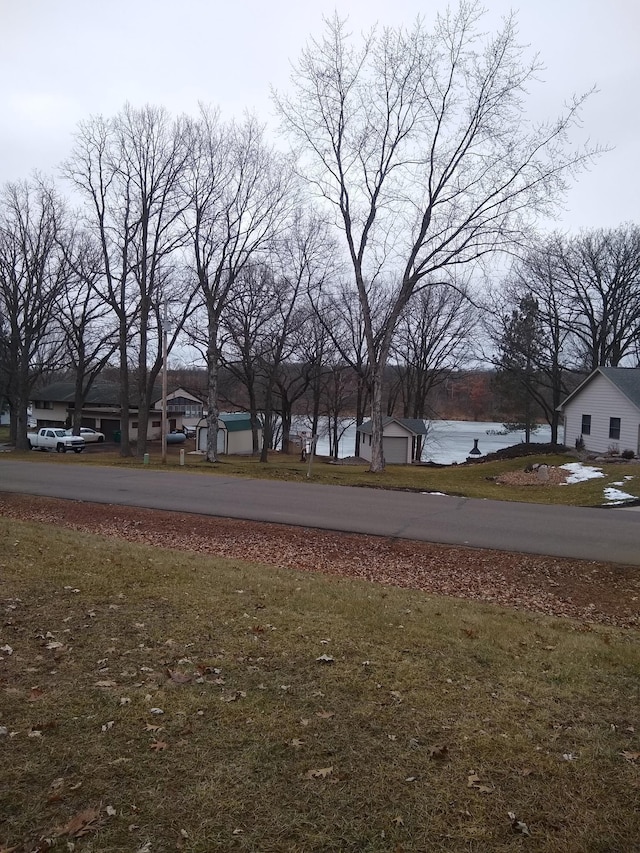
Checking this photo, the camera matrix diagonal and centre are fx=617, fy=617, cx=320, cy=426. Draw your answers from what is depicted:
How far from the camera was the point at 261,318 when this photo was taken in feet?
128

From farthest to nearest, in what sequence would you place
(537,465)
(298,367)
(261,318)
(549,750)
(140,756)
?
1. (298,367)
2. (261,318)
3. (537,465)
4. (549,750)
5. (140,756)

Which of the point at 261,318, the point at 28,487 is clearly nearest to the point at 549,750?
the point at 28,487

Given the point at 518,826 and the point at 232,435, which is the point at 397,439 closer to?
the point at 232,435

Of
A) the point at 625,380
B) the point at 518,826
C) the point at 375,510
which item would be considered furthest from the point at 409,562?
the point at 625,380

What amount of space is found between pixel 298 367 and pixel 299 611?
42.1 metres

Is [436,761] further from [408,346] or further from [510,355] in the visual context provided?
[408,346]

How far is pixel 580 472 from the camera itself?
23.8m

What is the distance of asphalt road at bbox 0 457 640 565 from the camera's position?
11.3 meters

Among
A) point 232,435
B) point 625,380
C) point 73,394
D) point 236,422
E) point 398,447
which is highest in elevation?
point 625,380

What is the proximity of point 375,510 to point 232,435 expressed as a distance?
120ft

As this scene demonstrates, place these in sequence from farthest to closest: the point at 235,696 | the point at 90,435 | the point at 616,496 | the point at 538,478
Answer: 1. the point at 90,435
2. the point at 538,478
3. the point at 616,496
4. the point at 235,696

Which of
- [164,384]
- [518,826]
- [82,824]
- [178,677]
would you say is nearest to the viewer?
[82,824]

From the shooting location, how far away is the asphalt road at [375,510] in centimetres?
1129

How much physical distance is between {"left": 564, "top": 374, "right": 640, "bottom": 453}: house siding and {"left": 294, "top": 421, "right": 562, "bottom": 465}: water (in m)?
11.2
